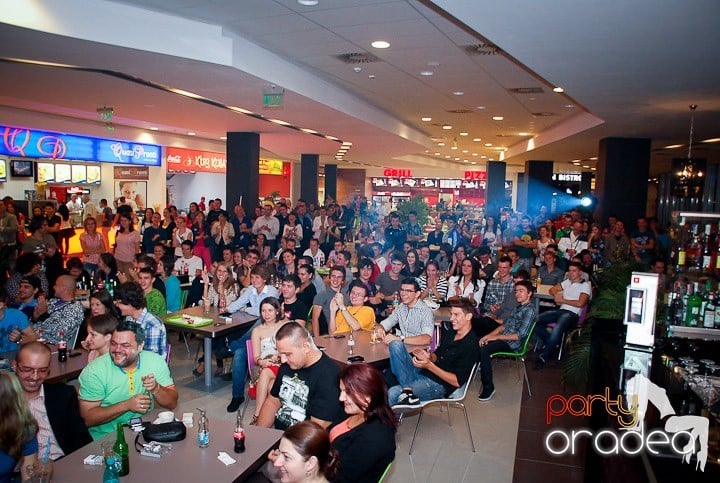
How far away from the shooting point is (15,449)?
291 centimetres

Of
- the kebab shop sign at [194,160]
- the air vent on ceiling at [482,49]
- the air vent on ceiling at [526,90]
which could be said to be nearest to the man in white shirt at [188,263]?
the air vent on ceiling at [482,49]

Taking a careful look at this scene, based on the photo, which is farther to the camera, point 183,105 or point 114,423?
point 183,105

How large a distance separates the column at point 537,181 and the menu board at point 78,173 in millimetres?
16578

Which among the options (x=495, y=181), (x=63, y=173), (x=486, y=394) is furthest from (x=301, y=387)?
(x=495, y=181)

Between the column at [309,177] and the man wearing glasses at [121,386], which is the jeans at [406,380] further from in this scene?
the column at [309,177]

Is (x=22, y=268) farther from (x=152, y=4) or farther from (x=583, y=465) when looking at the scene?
(x=583, y=465)

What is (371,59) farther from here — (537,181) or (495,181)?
(495,181)

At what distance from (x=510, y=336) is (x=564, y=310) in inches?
72.7

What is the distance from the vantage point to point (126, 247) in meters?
9.80

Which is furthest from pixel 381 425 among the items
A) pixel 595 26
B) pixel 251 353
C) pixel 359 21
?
pixel 359 21

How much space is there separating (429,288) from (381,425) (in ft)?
17.4

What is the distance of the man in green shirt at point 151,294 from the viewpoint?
21.9ft

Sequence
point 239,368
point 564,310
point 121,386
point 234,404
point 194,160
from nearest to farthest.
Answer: point 121,386
point 234,404
point 239,368
point 564,310
point 194,160

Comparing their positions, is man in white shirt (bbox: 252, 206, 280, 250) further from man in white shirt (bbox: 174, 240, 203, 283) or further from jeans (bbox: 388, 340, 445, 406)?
jeans (bbox: 388, 340, 445, 406)
